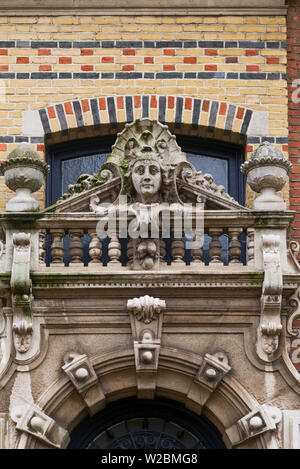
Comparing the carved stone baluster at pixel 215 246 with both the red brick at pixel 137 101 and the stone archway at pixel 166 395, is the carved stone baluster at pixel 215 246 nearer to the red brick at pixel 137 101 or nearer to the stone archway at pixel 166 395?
the stone archway at pixel 166 395

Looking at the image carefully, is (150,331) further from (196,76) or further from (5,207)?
(196,76)

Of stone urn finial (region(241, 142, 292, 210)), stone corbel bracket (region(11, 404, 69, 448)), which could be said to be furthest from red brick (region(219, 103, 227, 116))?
stone corbel bracket (region(11, 404, 69, 448))

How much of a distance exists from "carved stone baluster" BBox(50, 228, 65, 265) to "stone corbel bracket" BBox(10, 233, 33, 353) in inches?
9.7

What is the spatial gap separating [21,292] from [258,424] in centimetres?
227

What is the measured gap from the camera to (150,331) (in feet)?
36.1

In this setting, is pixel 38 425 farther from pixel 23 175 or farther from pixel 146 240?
pixel 23 175

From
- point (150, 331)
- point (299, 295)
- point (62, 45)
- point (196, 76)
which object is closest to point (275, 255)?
point (299, 295)

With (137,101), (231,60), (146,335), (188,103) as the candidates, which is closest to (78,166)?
(137,101)

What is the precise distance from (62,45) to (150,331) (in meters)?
3.19

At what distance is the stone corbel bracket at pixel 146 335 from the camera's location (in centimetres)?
1094

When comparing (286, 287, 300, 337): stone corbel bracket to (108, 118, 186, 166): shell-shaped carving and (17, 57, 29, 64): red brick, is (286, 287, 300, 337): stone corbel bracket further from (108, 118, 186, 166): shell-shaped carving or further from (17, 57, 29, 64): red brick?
(17, 57, 29, 64): red brick

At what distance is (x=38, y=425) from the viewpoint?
35.1ft

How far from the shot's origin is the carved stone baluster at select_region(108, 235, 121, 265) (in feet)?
36.6

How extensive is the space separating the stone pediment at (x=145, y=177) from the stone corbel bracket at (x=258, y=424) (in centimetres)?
180
